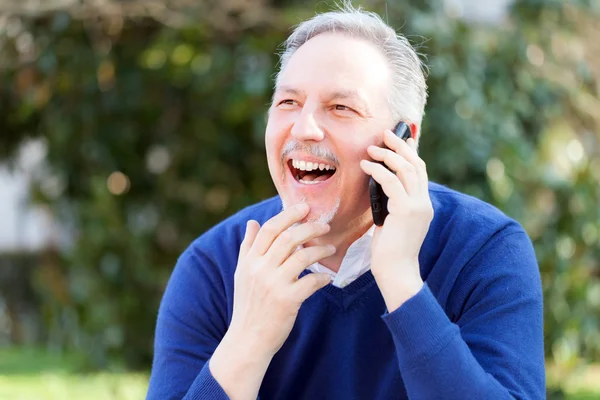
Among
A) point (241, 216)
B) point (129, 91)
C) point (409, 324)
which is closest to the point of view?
point (409, 324)

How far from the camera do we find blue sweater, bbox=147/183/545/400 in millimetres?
2125

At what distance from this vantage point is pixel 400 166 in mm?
2188

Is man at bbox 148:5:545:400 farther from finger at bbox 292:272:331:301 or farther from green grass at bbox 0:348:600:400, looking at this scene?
green grass at bbox 0:348:600:400

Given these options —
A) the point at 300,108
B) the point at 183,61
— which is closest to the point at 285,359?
the point at 300,108

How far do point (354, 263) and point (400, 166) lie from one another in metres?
0.41

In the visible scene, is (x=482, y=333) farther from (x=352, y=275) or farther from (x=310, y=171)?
(x=310, y=171)

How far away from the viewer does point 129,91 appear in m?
5.87

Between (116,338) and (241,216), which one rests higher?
(241,216)

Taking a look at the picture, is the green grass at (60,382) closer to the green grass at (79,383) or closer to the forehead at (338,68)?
the green grass at (79,383)

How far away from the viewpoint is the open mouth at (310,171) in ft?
7.71

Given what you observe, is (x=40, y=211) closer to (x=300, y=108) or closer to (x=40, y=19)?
(x=40, y=19)

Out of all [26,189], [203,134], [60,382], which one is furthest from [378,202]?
[60,382]

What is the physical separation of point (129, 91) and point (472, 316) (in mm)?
4109

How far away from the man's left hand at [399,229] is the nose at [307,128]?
0.17 m
